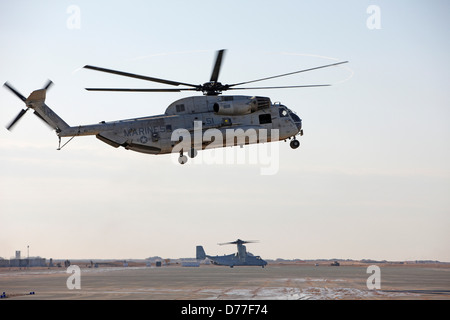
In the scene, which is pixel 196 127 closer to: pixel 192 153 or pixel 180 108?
pixel 180 108

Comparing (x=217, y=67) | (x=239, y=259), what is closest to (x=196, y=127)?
(x=217, y=67)

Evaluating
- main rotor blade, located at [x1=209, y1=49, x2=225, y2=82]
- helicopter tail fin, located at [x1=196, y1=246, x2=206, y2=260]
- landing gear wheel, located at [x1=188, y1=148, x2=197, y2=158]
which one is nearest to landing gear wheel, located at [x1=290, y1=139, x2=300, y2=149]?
landing gear wheel, located at [x1=188, y1=148, x2=197, y2=158]

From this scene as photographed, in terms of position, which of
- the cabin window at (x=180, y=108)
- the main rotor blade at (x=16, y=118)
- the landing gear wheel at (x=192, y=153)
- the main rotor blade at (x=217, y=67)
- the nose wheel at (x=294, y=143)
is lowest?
the landing gear wheel at (x=192, y=153)

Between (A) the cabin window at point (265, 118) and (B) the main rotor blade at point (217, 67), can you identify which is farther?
(A) the cabin window at point (265, 118)

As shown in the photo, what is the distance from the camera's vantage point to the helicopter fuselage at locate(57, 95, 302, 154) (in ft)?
130

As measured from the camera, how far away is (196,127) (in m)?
40.2

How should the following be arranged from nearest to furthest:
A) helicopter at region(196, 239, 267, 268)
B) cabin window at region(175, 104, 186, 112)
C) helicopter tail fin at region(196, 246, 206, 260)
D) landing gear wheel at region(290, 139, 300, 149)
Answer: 1. cabin window at region(175, 104, 186, 112)
2. landing gear wheel at region(290, 139, 300, 149)
3. helicopter at region(196, 239, 267, 268)
4. helicopter tail fin at region(196, 246, 206, 260)

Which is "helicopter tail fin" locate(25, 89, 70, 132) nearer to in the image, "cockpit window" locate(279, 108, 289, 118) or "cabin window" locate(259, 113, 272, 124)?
"cabin window" locate(259, 113, 272, 124)

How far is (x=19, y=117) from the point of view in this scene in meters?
38.5

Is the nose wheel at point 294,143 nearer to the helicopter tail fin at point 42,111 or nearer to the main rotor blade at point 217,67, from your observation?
the main rotor blade at point 217,67

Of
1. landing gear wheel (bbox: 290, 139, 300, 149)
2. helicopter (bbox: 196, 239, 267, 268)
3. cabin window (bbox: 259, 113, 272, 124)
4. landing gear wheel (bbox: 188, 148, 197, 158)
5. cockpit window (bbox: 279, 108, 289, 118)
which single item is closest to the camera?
landing gear wheel (bbox: 188, 148, 197, 158)

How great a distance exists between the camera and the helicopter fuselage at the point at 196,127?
39.6 meters

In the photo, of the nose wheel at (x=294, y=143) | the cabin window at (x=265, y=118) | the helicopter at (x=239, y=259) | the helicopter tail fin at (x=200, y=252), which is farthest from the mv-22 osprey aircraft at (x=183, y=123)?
the helicopter tail fin at (x=200, y=252)
